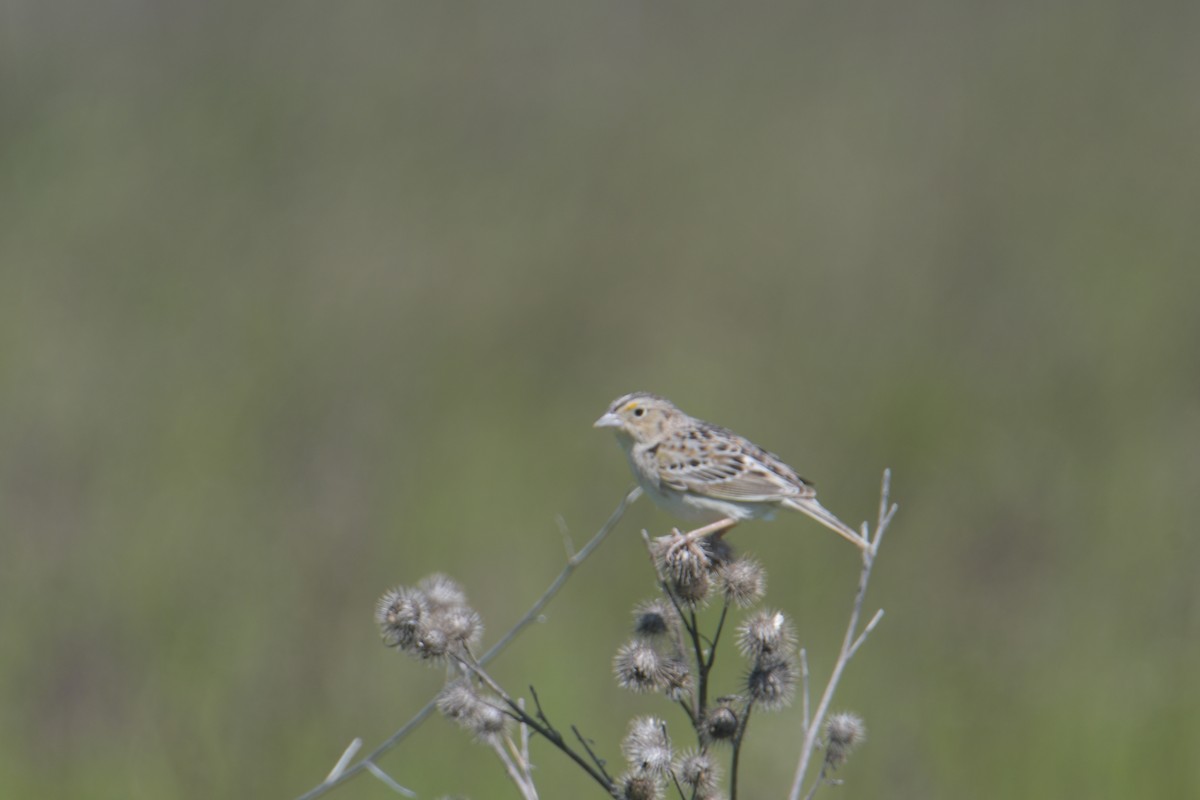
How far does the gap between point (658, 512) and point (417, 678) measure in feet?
6.46

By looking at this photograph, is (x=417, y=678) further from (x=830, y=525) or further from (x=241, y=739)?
(x=830, y=525)

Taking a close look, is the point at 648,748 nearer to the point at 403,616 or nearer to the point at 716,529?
the point at 403,616

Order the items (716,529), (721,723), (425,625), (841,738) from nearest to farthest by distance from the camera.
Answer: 1. (721,723)
2. (841,738)
3. (425,625)
4. (716,529)

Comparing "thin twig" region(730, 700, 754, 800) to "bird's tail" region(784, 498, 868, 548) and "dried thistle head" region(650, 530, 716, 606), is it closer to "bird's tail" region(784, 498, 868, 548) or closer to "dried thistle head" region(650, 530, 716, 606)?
"dried thistle head" region(650, 530, 716, 606)

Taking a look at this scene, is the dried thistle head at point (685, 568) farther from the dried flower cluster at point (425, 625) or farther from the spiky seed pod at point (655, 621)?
the dried flower cluster at point (425, 625)

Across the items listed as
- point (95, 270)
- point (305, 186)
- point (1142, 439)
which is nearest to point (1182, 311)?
point (1142, 439)

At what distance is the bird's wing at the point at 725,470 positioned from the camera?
4.43m

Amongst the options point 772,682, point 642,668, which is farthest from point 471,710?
point 772,682

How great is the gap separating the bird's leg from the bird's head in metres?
0.44

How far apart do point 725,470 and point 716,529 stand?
0.36m

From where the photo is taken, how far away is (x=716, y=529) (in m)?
4.22

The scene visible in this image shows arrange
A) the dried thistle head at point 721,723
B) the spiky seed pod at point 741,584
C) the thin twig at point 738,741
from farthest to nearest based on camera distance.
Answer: the spiky seed pod at point 741,584 → the dried thistle head at point 721,723 → the thin twig at point 738,741

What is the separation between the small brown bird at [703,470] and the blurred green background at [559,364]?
161 centimetres

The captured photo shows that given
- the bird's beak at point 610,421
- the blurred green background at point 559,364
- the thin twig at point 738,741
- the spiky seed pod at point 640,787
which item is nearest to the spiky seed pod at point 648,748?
the spiky seed pod at point 640,787
